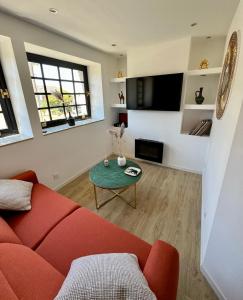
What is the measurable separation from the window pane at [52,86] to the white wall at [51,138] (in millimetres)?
520

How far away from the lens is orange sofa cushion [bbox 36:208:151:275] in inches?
40.6

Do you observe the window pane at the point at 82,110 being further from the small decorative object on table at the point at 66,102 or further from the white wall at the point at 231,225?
the white wall at the point at 231,225

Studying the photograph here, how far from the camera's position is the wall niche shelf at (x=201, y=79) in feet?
8.13

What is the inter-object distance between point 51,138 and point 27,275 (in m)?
1.83

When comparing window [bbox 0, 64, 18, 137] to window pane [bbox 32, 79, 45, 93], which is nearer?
window [bbox 0, 64, 18, 137]

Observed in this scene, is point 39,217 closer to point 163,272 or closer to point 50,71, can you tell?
point 163,272

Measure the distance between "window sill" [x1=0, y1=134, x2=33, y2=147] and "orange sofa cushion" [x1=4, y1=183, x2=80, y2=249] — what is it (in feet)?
2.22

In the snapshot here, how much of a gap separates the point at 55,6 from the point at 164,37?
1651 millimetres

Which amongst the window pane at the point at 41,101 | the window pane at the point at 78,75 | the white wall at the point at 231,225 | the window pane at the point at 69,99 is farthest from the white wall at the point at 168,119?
the window pane at the point at 41,101

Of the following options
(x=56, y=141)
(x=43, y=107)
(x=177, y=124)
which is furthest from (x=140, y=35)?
(x=56, y=141)

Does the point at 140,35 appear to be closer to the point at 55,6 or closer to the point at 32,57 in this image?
the point at 55,6

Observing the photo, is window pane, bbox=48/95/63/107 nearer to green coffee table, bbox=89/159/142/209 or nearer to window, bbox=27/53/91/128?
window, bbox=27/53/91/128

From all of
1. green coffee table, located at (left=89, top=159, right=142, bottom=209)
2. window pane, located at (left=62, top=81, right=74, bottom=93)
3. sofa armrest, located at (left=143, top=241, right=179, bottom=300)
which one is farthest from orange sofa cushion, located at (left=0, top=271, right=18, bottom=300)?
window pane, located at (left=62, top=81, right=74, bottom=93)

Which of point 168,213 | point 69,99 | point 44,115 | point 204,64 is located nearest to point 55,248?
point 168,213
